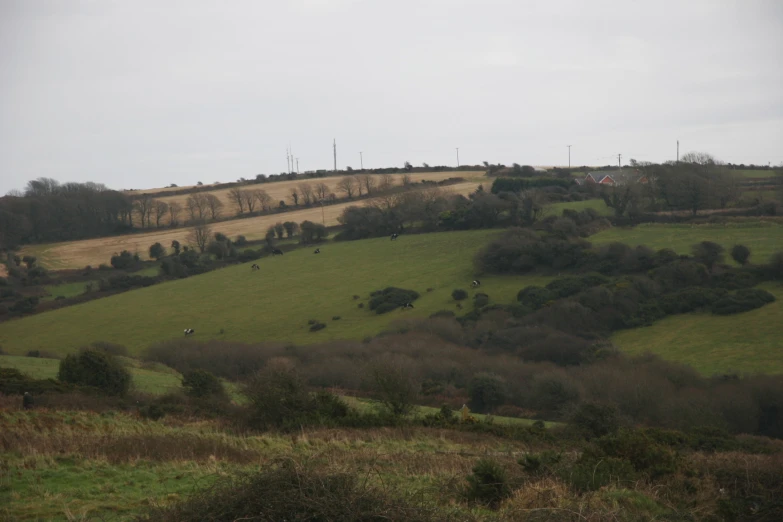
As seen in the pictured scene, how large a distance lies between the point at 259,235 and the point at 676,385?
201 feet

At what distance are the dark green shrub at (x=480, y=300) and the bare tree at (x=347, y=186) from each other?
178 ft

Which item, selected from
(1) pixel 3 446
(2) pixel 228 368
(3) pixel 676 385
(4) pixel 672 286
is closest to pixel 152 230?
(2) pixel 228 368

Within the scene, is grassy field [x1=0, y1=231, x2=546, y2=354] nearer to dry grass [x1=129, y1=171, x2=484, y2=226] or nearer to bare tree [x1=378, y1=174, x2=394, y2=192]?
bare tree [x1=378, y1=174, x2=394, y2=192]

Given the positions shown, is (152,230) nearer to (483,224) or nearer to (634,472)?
(483,224)

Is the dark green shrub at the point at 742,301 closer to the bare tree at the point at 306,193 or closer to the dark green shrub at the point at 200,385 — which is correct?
the dark green shrub at the point at 200,385

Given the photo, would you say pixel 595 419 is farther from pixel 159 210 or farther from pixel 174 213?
pixel 159 210

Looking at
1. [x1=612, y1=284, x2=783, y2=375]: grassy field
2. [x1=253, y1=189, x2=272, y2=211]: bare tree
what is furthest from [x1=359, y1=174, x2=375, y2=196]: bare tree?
[x1=612, y1=284, x2=783, y2=375]: grassy field

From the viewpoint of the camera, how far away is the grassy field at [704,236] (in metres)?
54.1

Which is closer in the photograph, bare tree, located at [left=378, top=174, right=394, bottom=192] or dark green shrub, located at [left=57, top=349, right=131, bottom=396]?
dark green shrub, located at [left=57, top=349, right=131, bottom=396]

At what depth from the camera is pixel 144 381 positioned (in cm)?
3086

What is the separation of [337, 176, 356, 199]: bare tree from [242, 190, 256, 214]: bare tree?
1446 cm

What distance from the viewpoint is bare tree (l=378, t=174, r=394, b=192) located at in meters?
106

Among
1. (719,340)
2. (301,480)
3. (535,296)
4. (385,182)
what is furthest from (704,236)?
(301,480)

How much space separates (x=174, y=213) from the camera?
317ft
